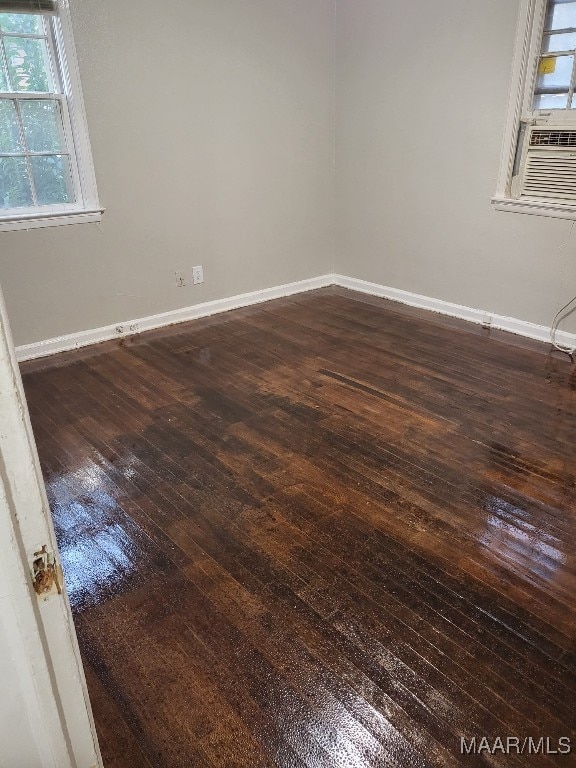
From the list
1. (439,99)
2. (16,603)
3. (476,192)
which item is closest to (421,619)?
(16,603)

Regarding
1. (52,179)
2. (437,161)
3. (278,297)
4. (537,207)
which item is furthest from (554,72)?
(52,179)

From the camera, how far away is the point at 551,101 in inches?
136

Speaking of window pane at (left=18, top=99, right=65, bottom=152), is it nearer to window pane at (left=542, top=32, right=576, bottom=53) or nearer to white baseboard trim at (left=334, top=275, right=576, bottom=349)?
white baseboard trim at (left=334, top=275, right=576, bottom=349)

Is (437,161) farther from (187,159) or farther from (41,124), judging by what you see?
(41,124)

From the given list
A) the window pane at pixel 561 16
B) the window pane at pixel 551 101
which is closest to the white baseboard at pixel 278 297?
the window pane at pixel 551 101

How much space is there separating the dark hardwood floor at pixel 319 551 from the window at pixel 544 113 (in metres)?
1.02

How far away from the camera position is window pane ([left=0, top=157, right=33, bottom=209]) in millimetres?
3330

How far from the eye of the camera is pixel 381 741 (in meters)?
1.40

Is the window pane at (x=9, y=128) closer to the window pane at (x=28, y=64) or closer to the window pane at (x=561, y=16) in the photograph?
the window pane at (x=28, y=64)

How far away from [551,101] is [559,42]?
0.31m

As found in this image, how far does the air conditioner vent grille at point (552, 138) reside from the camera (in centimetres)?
338

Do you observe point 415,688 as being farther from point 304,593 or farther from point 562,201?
point 562,201

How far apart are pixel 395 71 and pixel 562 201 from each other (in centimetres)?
163

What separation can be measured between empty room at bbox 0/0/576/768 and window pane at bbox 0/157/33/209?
0.11 feet
